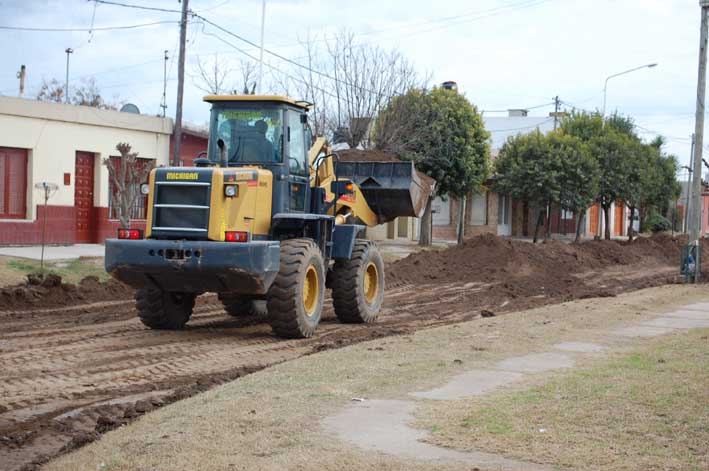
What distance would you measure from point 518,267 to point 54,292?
42.4ft

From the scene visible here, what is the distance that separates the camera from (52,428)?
796 cm

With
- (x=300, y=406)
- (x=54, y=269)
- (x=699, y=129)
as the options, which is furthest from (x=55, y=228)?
(x=300, y=406)

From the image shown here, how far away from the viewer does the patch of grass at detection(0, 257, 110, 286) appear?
18683 millimetres

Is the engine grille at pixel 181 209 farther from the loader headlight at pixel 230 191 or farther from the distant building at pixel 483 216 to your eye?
the distant building at pixel 483 216

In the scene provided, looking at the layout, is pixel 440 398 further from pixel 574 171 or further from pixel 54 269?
pixel 574 171

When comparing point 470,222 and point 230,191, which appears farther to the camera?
point 470,222

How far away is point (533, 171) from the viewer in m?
42.7

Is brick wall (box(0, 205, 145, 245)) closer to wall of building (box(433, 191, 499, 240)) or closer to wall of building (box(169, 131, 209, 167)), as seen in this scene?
wall of building (box(169, 131, 209, 167))

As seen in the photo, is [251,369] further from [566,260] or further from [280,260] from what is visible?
[566,260]

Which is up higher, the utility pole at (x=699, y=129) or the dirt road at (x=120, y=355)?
the utility pole at (x=699, y=129)

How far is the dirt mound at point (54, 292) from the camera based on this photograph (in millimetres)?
16719

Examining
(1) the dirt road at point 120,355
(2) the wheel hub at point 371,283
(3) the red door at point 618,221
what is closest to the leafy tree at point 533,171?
(1) the dirt road at point 120,355

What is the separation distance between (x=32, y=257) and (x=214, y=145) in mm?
10065

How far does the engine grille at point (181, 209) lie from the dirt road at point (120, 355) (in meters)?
1.52
